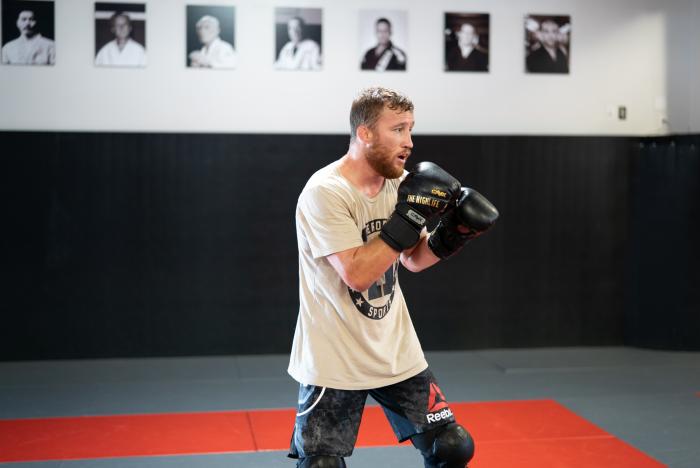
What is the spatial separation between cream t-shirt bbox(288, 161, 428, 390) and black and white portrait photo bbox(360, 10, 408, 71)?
142 inches

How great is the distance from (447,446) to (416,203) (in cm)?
71

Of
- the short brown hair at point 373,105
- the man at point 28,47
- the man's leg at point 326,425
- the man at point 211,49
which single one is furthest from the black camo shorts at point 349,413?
the man at point 28,47

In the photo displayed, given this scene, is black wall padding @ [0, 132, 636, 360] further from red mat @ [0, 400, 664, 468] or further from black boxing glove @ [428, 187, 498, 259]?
black boxing glove @ [428, 187, 498, 259]

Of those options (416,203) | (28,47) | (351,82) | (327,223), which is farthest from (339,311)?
(28,47)

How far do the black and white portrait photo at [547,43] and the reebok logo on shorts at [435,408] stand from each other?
415 centimetres

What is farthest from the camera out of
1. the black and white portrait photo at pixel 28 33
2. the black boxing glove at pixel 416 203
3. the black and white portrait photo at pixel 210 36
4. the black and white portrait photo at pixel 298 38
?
the black and white portrait photo at pixel 298 38

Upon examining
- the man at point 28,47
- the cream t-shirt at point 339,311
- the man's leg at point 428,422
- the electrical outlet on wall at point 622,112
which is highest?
the man at point 28,47

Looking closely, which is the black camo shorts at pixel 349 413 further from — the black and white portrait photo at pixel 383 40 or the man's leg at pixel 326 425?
the black and white portrait photo at pixel 383 40

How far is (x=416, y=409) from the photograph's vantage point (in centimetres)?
253

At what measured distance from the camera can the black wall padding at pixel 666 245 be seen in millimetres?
6004

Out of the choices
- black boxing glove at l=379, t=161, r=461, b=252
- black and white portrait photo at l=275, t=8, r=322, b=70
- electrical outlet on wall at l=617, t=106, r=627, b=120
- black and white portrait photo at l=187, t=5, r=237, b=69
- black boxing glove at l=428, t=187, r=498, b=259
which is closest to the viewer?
black boxing glove at l=379, t=161, r=461, b=252

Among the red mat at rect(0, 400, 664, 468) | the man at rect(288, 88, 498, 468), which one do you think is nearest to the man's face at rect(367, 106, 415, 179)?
the man at rect(288, 88, 498, 468)

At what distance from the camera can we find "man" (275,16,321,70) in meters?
5.89

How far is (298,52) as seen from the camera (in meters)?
5.92
